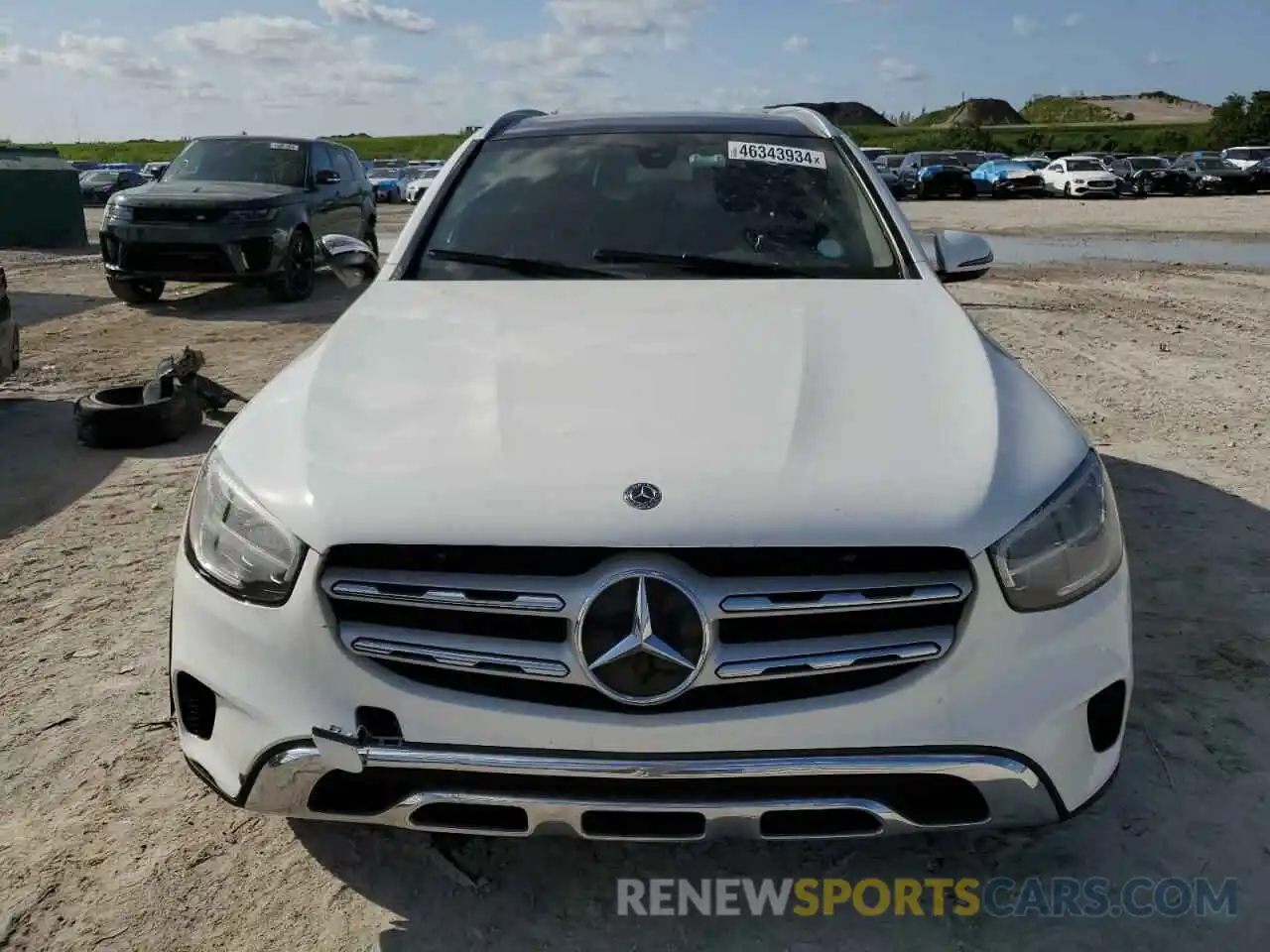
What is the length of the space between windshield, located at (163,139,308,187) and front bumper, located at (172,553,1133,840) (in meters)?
10.4

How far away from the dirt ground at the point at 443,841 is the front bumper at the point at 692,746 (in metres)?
0.36

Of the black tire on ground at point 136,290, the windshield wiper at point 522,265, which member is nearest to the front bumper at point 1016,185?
the black tire on ground at point 136,290

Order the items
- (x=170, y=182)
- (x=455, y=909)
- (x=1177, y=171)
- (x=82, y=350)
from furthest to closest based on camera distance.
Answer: (x=1177, y=171) → (x=170, y=182) → (x=82, y=350) → (x=455, y=909)

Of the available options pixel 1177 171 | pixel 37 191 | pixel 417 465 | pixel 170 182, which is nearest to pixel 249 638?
pixel 417 465

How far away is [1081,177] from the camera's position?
3400 cm

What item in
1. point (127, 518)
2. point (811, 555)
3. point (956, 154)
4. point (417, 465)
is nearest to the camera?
point (811, 555)

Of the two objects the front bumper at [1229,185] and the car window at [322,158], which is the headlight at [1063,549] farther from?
the front bumper at [1229,185]

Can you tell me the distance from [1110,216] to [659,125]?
2454cm

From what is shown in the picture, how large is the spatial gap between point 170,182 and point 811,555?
→ 35.6 feet

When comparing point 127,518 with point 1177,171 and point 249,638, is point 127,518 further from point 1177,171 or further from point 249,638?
point 1177,171

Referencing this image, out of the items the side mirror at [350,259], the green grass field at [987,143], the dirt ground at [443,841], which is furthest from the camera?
the green grass field at [987,143]

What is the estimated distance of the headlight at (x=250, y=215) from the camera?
10.4 metres

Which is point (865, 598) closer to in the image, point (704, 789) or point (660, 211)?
point (704, 789)

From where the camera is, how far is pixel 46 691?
3209 millimetres
